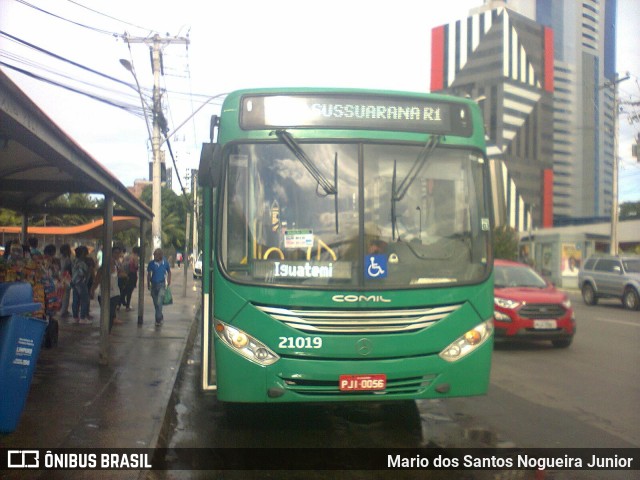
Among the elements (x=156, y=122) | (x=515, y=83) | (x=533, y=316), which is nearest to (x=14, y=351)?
(x=533, y=316)

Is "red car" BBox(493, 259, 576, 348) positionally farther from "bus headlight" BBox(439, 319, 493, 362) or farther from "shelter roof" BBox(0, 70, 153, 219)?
"shelter roof" BBox(0, 70, 153, 219)

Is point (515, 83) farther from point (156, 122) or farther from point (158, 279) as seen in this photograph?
point (158, 279)

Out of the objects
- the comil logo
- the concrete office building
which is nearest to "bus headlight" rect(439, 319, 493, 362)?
the comil logo

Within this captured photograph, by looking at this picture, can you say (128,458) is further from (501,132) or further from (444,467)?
(501,132)

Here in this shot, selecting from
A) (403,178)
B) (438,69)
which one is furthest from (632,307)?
(438,69)

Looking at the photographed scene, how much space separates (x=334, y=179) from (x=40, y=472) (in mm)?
3373

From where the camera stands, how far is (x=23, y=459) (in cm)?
517

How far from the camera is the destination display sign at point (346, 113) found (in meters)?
6.07

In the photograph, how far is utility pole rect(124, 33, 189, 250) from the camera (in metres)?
22.5

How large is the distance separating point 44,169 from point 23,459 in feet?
18.8

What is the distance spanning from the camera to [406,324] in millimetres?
5785

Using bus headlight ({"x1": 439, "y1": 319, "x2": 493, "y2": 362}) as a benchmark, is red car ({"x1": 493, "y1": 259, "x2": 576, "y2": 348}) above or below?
below

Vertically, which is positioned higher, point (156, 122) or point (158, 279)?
point (156, 122)

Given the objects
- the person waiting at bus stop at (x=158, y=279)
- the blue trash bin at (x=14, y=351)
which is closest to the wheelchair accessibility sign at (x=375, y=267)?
the blue trash bin at (x=14, y=351)
